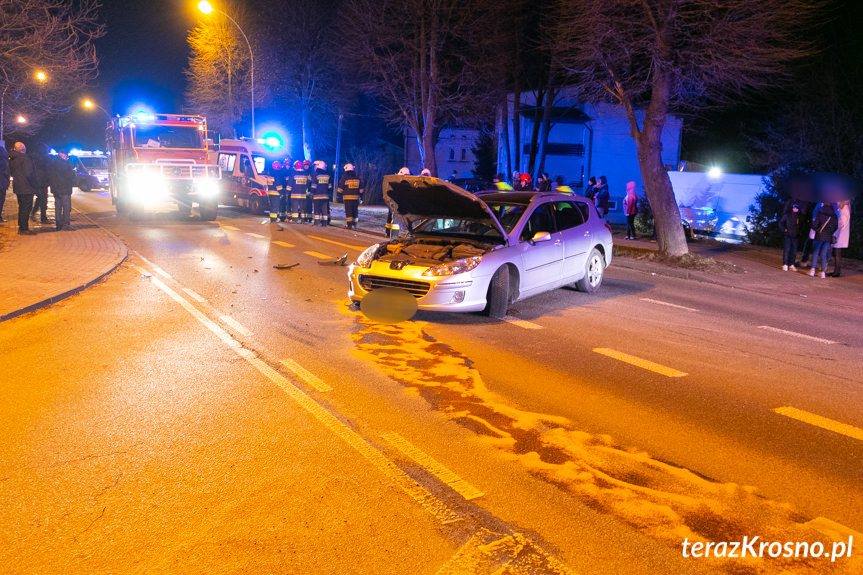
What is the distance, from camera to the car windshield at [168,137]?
20.8m

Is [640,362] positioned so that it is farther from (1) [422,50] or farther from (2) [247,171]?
(2) [247,171]

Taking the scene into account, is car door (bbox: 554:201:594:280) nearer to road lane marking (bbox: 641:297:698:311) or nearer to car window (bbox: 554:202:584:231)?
car window (bbox: 554:202:584:231)

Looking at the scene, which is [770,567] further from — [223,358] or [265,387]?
[223,358]

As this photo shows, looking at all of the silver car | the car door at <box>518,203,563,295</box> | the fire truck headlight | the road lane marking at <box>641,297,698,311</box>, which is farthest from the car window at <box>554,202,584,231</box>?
the fire truck headlight

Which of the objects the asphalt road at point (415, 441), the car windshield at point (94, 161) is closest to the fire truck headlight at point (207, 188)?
the asphalt road at point (415, 441)

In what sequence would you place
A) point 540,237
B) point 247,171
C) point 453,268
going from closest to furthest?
point 453,268
point 540,237
point 247,171

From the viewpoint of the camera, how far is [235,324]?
26.2 feet

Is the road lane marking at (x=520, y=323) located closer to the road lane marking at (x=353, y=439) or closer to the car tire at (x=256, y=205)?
the road lane marking at (x=353, y=439)

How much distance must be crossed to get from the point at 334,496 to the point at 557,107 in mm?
42071

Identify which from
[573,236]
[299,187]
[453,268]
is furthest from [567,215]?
[299,187]

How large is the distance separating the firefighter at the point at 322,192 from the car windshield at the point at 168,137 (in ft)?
12.4

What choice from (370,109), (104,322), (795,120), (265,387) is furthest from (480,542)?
(370,109)

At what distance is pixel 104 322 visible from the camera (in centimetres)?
810

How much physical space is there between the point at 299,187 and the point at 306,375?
1684 centimetres
